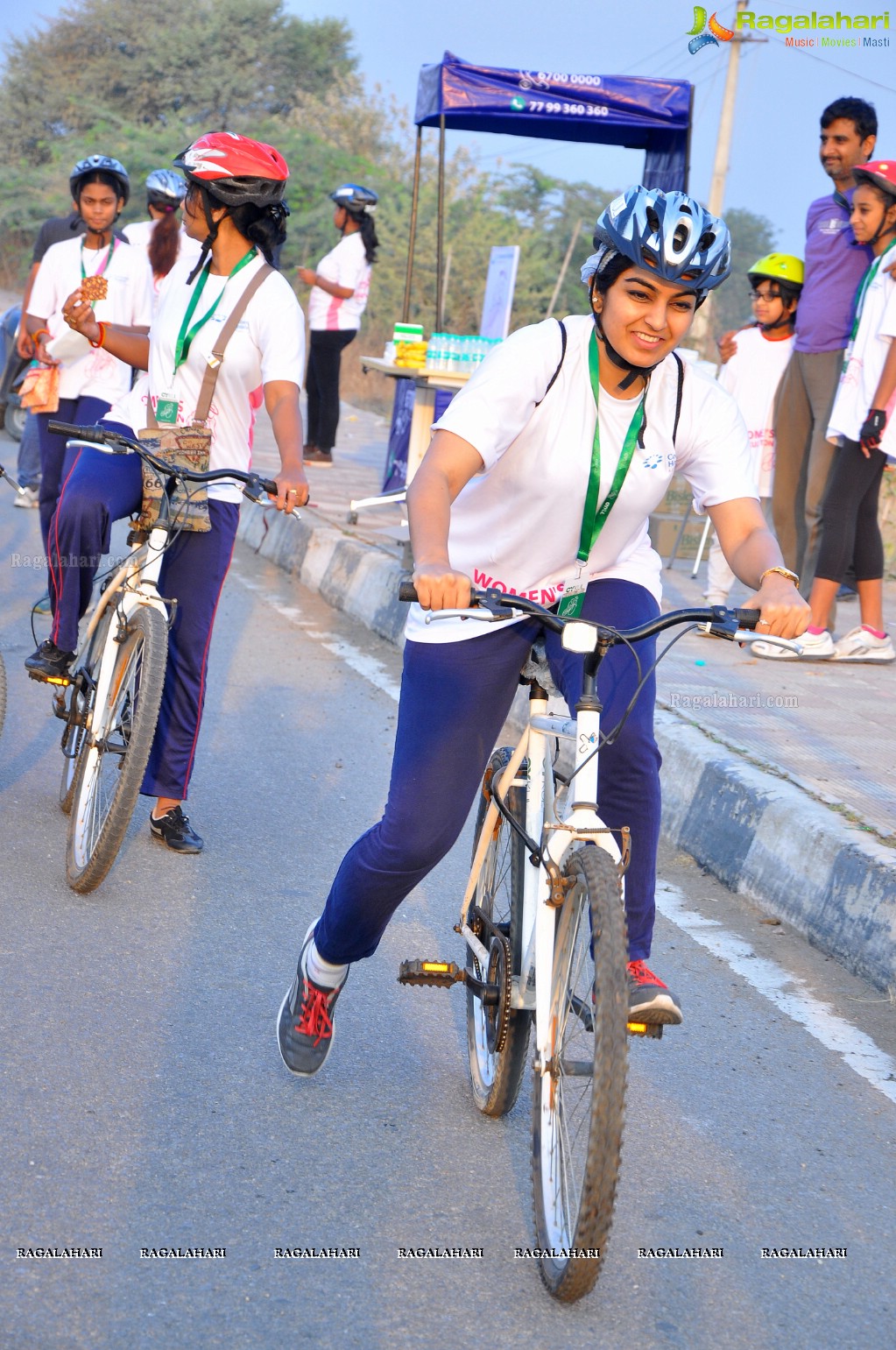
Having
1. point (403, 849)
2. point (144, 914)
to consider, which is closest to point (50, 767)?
point (144, 914)

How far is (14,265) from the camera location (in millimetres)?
38688

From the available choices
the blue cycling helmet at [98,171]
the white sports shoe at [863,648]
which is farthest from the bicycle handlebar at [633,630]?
the white sports shoe at [863,648]

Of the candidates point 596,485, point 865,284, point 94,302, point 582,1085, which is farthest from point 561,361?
point 865,284

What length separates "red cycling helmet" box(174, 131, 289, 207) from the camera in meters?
4.82

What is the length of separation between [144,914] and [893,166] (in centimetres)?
517

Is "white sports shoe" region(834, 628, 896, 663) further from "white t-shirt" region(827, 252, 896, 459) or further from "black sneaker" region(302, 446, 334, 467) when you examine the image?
"black sneaker" region(302, 446, 334, 467)

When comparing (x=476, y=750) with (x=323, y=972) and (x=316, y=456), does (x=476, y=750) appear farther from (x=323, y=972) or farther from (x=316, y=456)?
(x=316, y=456)

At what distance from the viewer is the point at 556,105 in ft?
38.3

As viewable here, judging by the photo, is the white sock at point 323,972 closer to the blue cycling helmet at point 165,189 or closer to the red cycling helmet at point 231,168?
the red cycling helmet at point 231,168

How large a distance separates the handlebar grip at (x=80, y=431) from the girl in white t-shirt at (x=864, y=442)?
3.82 m

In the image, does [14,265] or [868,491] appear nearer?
[868,491]

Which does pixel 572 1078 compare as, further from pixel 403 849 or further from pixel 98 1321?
pixel 98 1321

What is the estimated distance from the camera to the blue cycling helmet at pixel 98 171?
22.3 feet

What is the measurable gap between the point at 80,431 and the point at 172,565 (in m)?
0.53
